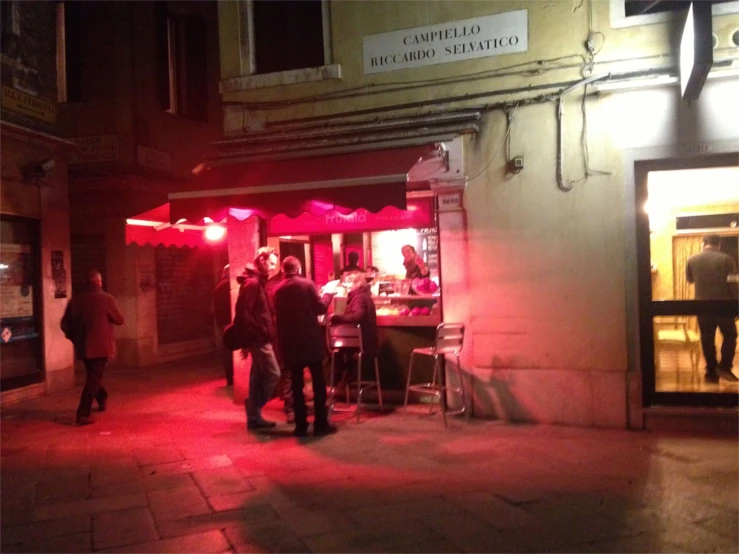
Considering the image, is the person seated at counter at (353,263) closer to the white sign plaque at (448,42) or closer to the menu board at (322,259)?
the menu board at (322,259)

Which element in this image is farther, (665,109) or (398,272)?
(398,272)

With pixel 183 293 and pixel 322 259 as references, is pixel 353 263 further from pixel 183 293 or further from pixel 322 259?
pixel 183 293

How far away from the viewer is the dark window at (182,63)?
553 inches

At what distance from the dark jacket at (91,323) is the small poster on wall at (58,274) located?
2.42 metres

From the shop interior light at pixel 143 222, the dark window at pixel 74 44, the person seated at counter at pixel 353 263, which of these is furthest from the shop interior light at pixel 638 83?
the dark window at pixel 74 44

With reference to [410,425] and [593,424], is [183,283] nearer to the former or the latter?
[410,425]

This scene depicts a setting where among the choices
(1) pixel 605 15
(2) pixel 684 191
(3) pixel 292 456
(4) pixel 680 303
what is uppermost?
(1) pixel 605 15

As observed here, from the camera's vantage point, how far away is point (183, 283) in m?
14.3

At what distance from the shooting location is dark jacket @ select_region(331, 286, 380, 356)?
7.72m

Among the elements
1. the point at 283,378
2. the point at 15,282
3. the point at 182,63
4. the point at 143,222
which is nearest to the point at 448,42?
the point at 283,378

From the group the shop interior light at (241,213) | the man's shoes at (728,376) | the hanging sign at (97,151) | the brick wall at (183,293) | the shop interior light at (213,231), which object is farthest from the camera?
the brick wall at (183,293)

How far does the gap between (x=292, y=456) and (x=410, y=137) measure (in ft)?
12.5

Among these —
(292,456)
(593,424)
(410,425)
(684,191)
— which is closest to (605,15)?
(684,191)

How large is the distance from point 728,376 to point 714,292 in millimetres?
931
